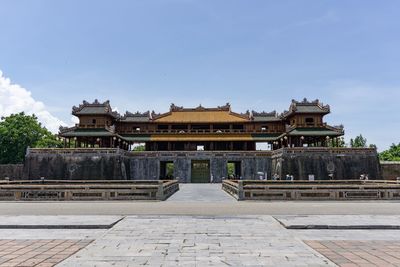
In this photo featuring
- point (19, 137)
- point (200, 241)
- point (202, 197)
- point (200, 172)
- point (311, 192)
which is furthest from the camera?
point (19, 137)

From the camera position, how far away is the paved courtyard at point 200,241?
6.70m

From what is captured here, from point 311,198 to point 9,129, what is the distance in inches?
2299

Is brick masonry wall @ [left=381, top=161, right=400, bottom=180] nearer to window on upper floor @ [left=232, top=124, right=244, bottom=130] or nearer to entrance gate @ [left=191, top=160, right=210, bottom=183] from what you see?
window on upper floor @ [left=232, top=124, right=244, bottom=130]

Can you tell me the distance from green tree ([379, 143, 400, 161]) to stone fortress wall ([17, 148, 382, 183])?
98.9ft

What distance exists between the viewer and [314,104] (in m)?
51.9

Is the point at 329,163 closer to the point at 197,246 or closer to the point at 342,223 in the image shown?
the point at 342,223

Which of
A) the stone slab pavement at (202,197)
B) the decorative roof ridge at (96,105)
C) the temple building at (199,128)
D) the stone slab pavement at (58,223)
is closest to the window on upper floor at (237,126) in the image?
the temple building at (199,128)

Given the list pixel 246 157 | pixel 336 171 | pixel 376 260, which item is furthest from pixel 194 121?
pixel 376 260

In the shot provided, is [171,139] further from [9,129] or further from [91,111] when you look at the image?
[9,129]

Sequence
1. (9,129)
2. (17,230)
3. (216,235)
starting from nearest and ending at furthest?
(216,235), (17,230), (9,129)

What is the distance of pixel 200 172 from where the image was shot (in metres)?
47.9

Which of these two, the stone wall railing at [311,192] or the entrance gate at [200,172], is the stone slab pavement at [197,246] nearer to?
the stone wall railing at [311,192]

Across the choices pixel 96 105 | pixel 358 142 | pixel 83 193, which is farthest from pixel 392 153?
pixel 83 193

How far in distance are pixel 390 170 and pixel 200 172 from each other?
26.2 m
